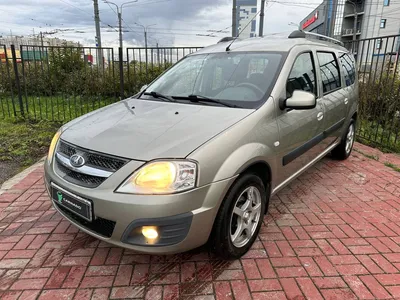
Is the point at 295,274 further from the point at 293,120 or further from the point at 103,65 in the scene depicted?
the point at 103,65

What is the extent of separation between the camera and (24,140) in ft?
18.9

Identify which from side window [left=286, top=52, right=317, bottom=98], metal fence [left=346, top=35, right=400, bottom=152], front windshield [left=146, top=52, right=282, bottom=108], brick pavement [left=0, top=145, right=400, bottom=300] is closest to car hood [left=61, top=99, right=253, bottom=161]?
front windshield [left=146, top=52, right=282, bottom=108]

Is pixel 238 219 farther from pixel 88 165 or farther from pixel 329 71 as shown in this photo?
pixel 329 71

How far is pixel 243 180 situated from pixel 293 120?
3.20 feet

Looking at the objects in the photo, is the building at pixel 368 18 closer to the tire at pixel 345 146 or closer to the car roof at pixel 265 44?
the tire at pixel 345 146

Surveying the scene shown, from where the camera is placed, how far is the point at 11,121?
285 inches

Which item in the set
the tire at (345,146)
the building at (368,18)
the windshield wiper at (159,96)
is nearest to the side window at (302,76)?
the windshield wiper at (159,96)

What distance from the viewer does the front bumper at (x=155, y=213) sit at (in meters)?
1.96

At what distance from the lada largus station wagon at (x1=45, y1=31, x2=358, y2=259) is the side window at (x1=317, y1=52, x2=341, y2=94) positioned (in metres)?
0.04

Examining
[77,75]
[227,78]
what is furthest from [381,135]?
[77,75]

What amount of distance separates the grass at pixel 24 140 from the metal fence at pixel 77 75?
56 centimetres

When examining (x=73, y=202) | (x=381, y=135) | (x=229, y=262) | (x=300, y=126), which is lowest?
(x=229, y=262)

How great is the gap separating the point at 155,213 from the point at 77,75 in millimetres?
7700

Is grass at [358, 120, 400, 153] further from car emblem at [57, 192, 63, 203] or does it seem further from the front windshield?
car emblem at [57, 192, 63, 203]
